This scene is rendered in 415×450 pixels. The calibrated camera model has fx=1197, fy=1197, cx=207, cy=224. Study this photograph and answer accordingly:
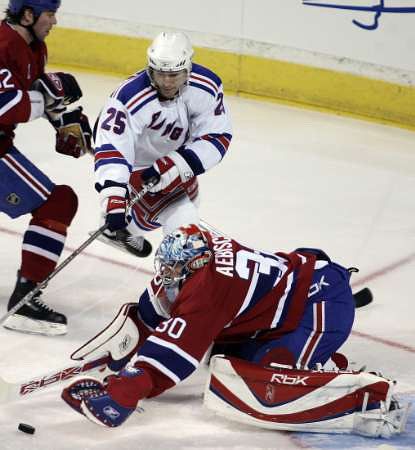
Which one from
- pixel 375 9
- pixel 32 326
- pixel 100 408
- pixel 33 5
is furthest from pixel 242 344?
pixel 375 9

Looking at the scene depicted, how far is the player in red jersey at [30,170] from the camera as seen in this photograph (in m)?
3.96

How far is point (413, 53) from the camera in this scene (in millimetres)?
6254

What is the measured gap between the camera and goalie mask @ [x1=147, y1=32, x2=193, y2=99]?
3879 millimetres

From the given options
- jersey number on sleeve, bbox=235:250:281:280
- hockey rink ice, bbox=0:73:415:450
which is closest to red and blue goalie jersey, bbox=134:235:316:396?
jersey number on sleeve, bbox=235:250:281:280

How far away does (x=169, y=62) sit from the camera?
3875mm

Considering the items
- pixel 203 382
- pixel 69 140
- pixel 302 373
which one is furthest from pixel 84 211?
pixel 302 373

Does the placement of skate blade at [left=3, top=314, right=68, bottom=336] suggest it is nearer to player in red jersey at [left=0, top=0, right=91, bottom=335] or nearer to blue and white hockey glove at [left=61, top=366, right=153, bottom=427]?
player in red jersey at [left=0, top=0, right=91, bottom=335]

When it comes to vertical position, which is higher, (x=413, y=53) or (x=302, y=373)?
(x=413, y=53)

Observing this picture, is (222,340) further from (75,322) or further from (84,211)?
(84,211)

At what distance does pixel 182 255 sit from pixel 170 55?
2.91ft

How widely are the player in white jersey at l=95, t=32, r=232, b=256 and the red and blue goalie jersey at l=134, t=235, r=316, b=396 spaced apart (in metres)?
0.59

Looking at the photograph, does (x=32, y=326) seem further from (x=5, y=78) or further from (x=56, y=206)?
(x=5, y=78)

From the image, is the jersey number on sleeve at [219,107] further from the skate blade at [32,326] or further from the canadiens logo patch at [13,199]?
the skate blade at [32,326]

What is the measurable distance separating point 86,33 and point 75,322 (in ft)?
11.3
